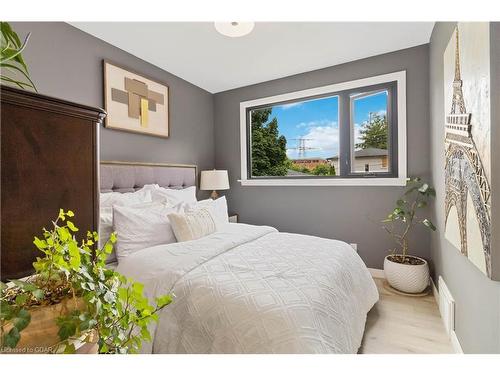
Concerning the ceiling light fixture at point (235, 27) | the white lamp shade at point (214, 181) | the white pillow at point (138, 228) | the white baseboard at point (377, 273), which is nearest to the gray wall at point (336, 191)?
the white baseboard at point (377, 273)

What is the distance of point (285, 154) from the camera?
3539mm

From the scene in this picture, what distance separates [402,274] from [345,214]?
2.84ft

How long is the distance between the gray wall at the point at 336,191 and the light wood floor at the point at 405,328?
61cm

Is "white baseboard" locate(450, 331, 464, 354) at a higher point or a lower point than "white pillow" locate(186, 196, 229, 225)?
lower

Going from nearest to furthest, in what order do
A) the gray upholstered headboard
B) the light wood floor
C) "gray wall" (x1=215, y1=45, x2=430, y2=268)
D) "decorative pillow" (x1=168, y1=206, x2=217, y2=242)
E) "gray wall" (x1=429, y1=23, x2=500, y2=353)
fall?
"gray wall" (x1=429, y1=23, x2=500, y2=353) < the light wood floor < "decorative pillow" (x1=168, y1=206, x2=217, y2=242) < the gray upholstered headboard < "gray wall" (x1=215, y1=45, x2=430, y2=268)

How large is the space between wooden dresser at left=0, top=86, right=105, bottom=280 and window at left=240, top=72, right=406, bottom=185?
2716 mm

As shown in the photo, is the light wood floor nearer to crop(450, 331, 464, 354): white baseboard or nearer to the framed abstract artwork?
crop(450, 331, 464, 354): white baseboard

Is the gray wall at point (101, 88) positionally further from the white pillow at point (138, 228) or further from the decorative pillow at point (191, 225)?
the decorative pillow at point (191, 225)

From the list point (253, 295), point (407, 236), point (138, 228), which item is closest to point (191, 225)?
point (138, 228)

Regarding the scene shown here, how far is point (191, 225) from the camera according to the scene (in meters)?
1.98

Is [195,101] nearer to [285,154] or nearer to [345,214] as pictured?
[285,154]

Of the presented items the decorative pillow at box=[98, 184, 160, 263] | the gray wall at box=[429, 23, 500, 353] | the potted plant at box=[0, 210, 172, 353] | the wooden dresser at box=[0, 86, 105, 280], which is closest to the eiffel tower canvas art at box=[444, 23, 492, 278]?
the gray wall at box=[429, 23, 500, 353]

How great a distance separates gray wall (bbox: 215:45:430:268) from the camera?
2.59 m
